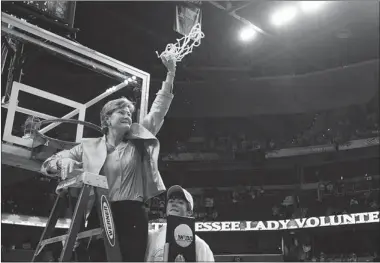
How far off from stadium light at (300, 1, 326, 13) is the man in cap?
634 cm

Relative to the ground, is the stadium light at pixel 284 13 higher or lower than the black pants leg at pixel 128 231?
higher

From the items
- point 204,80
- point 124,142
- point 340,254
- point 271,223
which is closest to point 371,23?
point 204,80

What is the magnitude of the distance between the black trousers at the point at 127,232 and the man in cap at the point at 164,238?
4 cm

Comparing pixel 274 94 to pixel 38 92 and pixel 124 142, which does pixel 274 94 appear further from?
pixel 124 142

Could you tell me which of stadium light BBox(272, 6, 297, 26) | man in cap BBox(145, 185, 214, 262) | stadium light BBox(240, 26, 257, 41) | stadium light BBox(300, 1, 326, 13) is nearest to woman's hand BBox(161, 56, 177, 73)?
man in cap BBox(145, 185, 214, 262)

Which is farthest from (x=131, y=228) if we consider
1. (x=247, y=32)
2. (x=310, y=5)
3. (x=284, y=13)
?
(x=247, y=32)

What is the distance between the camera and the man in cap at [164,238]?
2.05 m

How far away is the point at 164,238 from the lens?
209 cm

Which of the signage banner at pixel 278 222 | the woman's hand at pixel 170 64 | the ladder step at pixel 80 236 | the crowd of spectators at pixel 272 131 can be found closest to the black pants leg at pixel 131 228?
the ladder step at pixel 80 236

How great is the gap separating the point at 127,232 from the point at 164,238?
169 mm

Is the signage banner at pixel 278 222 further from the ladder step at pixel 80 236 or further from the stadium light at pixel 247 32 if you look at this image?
the ladder step at pixel 80 236

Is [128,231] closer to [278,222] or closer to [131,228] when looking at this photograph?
[131,228]

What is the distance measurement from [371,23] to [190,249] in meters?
9.58

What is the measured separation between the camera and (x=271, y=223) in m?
12.5
